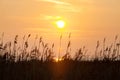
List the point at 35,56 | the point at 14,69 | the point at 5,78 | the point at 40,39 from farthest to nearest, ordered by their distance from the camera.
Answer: the point at 40,39 → the point at 35,56 → the point at 14,69 → the point at 5,78

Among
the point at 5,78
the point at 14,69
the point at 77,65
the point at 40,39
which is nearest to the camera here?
the point at 5,78

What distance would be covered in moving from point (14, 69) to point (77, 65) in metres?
1.81

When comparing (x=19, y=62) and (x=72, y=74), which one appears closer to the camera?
(x=72, y=74)

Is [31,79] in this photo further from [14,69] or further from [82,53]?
[82,53]

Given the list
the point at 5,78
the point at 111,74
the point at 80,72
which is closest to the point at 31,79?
the point at 5,78

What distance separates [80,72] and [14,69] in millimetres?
1514

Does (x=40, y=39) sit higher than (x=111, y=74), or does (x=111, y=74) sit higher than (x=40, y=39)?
(x=40, y=39)

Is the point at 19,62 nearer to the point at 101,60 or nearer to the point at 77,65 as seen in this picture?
the point at 77,65

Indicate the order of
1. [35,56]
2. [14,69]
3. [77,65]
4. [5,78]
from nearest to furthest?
[5,78] → [14,69] → [77,65] → [35,56]

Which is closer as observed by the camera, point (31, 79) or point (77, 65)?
point (31, 79)

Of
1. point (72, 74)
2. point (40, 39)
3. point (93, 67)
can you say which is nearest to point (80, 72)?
point (72, 74)

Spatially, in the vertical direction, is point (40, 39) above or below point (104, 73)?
above

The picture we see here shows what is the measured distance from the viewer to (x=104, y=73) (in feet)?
31.8

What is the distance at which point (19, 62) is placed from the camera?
34.1ft
